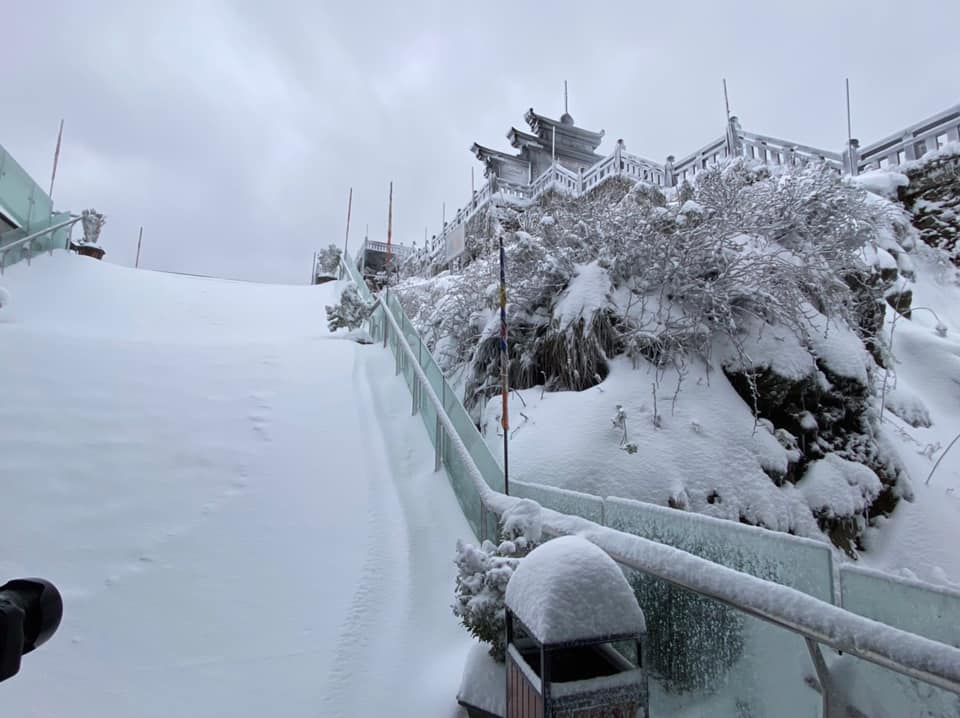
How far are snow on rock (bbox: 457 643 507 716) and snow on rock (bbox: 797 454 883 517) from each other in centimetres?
488

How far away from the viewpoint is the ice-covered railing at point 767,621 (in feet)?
5.26

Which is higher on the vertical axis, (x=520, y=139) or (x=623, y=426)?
(x=520, y=139)

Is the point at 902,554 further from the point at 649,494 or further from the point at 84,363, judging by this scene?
the point at 84,363

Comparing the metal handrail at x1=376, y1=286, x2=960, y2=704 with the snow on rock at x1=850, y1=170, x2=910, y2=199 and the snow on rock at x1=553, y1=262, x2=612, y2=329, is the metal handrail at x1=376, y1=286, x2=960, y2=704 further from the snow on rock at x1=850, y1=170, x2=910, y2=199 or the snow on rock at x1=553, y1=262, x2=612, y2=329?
the snow on rock at x1=850, y1=170, x2=910, y2=199

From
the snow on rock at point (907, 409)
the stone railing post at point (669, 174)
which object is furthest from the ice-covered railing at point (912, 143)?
the snow on rock at point (907, 409)

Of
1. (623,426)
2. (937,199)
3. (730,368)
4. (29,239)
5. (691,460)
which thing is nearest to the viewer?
(691,460)

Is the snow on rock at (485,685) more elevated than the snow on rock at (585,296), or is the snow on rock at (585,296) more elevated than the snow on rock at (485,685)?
the snow on rock at (585,296)

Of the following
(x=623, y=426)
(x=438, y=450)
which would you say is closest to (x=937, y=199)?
(x=623, y=426)

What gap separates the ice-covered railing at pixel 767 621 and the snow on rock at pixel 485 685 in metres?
0.85

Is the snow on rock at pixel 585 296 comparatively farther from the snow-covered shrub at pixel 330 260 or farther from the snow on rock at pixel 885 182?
the snow-covered shrub at pixel 330 260

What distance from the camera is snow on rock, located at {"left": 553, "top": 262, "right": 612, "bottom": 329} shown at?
7.47 m

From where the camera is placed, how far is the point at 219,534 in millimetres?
4688

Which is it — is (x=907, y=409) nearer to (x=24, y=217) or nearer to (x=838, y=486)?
(x=838, y=486)

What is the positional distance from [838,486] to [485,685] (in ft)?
17.7
